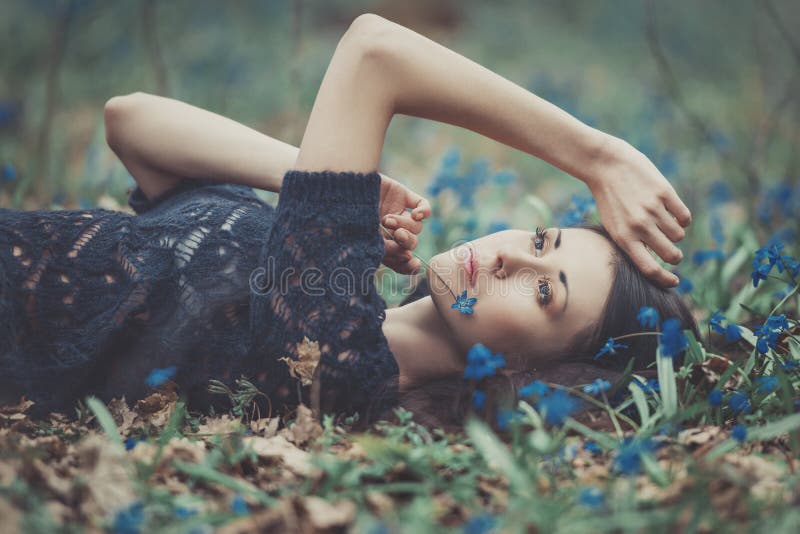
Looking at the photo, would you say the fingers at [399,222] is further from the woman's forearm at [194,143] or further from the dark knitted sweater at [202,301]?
the woman's forearm at [194,143]

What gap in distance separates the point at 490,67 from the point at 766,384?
6694mm

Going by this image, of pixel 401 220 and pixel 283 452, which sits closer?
pixel 283 452

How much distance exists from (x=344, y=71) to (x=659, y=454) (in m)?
1.29

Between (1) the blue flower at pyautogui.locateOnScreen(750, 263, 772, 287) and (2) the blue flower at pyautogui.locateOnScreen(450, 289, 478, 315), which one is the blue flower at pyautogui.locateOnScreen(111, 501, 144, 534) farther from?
(1) the blue flower at pyautogui.locateOnScreen(750, 263, 772, 287)

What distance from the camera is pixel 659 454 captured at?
159 centimetres

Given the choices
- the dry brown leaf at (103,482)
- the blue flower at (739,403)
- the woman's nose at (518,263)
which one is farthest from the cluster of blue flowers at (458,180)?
the dry brown leaf at (103,482)

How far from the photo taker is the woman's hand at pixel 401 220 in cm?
212

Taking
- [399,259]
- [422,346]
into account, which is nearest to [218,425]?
[422,346]

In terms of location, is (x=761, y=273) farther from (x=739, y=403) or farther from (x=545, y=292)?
(x=545, y=292)

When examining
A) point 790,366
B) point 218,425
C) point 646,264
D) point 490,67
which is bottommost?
point 218,425

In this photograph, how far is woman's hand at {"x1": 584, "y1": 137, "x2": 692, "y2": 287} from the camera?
1929 mm

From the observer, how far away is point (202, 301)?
1.92 meters

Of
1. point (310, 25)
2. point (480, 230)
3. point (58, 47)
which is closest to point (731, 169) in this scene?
point (480, 230)

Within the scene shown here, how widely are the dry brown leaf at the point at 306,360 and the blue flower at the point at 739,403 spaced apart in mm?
1091
